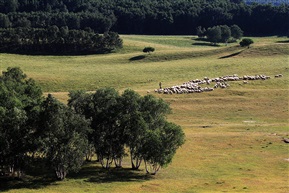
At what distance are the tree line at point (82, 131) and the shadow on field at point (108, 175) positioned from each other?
3.79 ft

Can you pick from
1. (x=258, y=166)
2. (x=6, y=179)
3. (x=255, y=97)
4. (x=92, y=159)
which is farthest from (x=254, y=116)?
(x=6, y=179)

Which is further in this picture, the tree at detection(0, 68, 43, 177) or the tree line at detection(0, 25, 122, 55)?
the tree line at detection(0, 25, 122, 55)

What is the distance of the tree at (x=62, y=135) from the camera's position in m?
54.7

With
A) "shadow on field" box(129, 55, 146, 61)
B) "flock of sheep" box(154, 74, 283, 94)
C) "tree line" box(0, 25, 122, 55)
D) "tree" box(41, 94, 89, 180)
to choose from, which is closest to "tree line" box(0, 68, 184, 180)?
"tree" box(41, 94, 89, 180)

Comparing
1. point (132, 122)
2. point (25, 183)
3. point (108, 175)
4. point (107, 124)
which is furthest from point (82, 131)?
point (25, 183)

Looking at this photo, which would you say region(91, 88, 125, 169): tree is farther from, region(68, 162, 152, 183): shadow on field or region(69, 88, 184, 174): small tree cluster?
region(68, 162, 152, 183): shadow on field

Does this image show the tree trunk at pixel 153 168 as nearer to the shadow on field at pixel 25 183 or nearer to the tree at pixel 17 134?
the shadow on field at pixel 25 183

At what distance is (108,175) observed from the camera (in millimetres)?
61469

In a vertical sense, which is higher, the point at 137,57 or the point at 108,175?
the point at 137,57

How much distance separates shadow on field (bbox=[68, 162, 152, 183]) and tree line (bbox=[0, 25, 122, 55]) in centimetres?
11281

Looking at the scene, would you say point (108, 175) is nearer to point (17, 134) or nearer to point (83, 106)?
point (83, 106)

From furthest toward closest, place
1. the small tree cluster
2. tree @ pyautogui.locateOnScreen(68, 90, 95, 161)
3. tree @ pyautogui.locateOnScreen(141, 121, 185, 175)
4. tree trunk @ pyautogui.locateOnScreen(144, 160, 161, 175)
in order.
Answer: tree trunk @ pyautogui.locateOnScreen(144, 160, 161, 175) < tree @ pyautogui.locateOnScreen(68, 90, 95, 161) < the small tree cluster < tree @ pyautogui.locateOnScreen(141, 121, 185, 175)

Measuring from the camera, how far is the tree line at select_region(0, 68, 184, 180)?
55344mm

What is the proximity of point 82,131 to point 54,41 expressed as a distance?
119856mm
